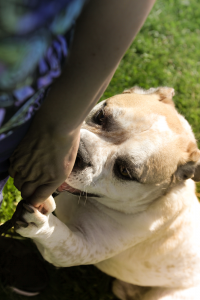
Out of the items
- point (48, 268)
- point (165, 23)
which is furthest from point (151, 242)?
point (165, 23)

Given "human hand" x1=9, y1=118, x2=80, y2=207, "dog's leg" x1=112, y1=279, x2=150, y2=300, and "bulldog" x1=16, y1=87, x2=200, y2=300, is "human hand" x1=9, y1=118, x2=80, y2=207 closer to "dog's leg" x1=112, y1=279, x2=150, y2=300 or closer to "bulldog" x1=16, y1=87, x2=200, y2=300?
"bulldog" x1=16, y1=87, x2=200, y2=300

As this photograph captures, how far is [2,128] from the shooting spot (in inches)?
49.4

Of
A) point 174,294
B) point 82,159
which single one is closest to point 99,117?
point 82,159

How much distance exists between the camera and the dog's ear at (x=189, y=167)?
2.85 m

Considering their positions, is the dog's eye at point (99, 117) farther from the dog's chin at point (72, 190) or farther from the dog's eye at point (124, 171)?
the dog's chin at point (72, 190)

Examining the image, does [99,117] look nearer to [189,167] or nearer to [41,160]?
[189,167]

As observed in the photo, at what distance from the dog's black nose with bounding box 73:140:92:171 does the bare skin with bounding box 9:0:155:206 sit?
87 centimetres

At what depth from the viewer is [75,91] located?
1351 millimetres

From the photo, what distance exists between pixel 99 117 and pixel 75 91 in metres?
1.58

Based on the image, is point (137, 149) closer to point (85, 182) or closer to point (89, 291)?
point (85, 182)

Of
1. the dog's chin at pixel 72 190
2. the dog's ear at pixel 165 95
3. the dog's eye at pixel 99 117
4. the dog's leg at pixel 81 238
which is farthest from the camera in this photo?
the dog's ear at pixel 165 95

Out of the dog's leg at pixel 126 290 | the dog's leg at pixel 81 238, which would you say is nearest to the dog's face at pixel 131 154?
the dog's leg at pixel 81 238

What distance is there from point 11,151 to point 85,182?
1108 mm

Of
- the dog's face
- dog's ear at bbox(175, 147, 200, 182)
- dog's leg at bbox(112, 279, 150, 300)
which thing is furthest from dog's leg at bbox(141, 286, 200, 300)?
dog's ear at bbox(175, 147, 200, 182)
